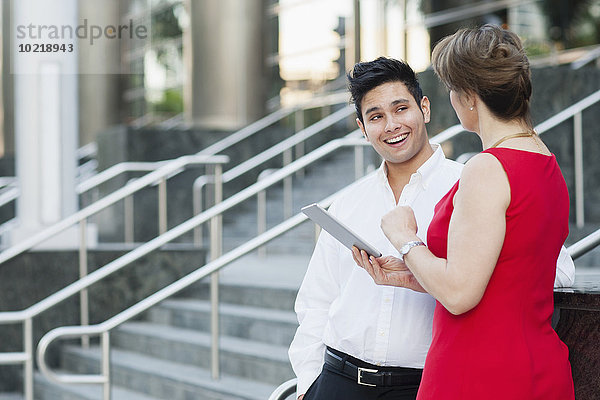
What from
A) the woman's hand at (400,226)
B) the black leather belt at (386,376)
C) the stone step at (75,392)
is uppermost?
the woman's hand at (400,226)

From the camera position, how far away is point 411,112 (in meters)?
2.66

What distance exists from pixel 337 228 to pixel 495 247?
0.48m

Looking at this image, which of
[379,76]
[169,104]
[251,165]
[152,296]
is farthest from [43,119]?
[169,104]

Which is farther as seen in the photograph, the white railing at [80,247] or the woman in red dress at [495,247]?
the white railing at [80,247]

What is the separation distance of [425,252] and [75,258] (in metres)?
5.84

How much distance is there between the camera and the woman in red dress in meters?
2.01

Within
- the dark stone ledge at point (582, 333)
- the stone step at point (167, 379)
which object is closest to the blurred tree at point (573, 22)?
the stone step at point (167, 379)

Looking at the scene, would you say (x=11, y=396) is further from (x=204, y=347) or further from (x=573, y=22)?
(x=573, y=22)

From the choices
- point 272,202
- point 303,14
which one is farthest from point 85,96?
point 272,202

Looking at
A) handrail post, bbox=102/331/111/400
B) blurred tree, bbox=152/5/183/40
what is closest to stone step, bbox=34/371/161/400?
handrail post, bbox=102/331/111/400

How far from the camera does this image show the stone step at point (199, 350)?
562 centimetres

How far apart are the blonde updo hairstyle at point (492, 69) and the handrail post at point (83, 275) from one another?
17.9ft

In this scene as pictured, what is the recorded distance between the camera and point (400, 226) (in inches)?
88.2

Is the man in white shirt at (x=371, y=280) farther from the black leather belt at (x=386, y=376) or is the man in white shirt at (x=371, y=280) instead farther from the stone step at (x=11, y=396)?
the stone step at (x=11, y=396)
